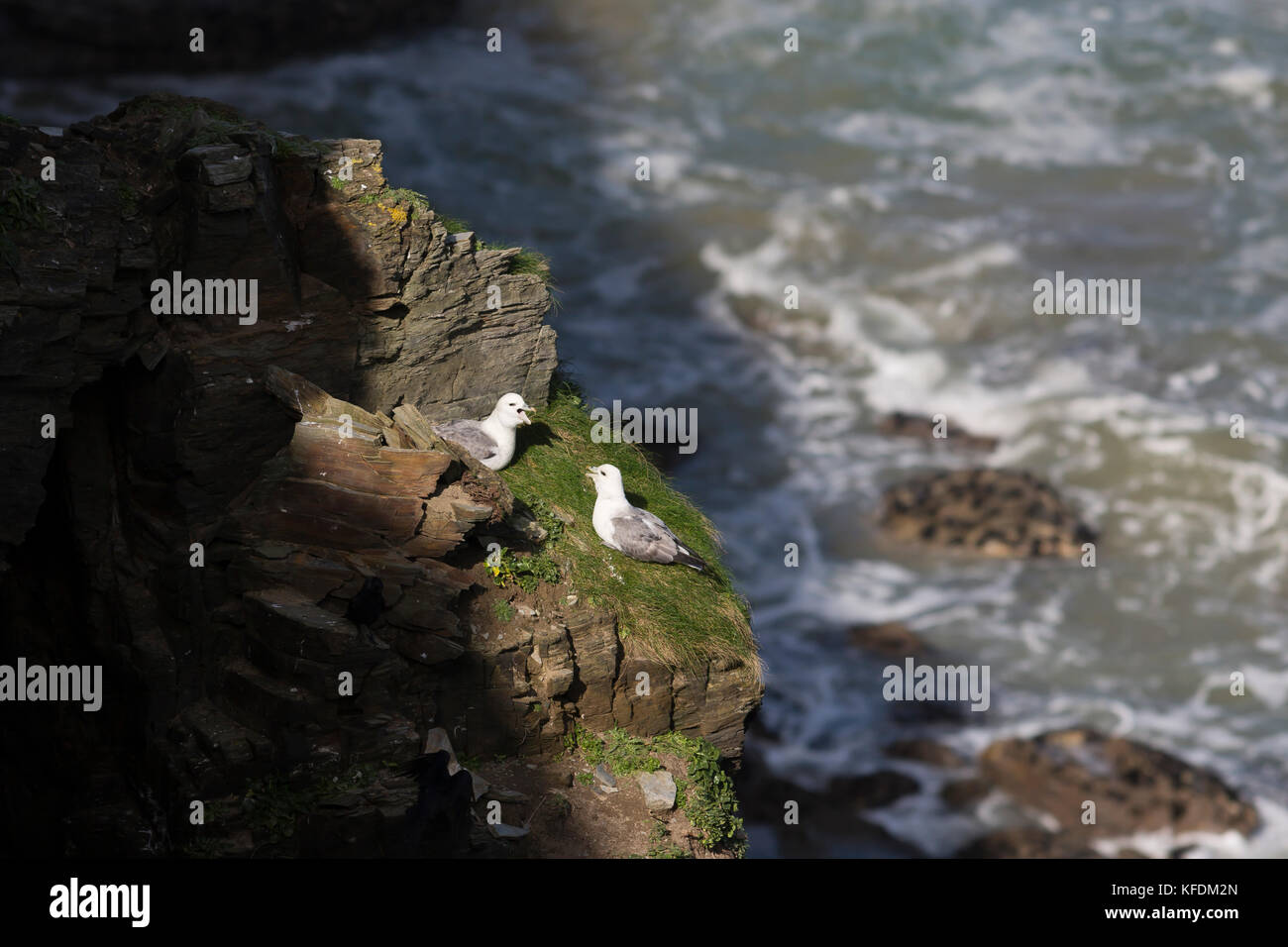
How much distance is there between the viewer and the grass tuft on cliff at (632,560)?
1241cm

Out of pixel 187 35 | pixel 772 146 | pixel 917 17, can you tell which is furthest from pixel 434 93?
pixel 917 17

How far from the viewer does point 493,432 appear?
12.9 meters

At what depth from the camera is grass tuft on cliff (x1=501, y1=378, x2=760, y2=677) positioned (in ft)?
40.7

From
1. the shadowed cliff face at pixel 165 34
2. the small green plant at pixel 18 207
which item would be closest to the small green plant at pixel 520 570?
the small green plant at pixel 18 207

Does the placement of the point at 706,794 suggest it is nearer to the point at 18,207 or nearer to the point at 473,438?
the point at 473,438

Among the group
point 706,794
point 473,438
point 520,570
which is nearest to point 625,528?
point 520,570

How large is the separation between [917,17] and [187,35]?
2306 centimetres

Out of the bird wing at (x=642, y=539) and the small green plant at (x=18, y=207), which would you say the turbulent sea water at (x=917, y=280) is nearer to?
the bird wing at (x=642, y=539)

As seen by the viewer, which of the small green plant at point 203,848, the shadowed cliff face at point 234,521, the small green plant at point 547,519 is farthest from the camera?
the small green plant at point 547,519

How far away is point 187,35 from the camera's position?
39.0 m

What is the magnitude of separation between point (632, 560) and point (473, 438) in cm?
196

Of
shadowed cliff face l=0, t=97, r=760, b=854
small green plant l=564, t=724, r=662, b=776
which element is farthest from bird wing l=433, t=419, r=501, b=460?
small green plant l=564, t=724, r=662, b=776

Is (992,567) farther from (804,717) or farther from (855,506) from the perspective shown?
(804,717)

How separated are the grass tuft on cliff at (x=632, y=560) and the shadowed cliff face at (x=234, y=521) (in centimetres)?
27
